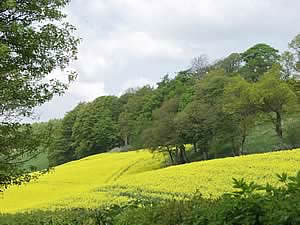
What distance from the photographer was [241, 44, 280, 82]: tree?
249 ft

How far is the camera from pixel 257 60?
78.0m

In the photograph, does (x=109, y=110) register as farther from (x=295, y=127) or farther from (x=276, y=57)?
(x=295, y=127)

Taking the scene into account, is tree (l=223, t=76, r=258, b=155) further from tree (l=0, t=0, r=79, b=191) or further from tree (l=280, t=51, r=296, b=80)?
tree (l=0, t=0, r=79, b=191)

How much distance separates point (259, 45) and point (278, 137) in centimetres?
3294

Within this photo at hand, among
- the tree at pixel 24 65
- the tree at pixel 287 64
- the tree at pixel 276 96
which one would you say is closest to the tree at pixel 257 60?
the tree at pixel 287 64

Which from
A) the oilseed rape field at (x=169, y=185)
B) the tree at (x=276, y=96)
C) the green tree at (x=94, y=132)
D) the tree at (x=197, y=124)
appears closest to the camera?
the oilseed rape field at (x=169, y=185)

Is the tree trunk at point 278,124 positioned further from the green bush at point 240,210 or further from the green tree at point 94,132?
the green bush at point 240,210

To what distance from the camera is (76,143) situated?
86438 mm

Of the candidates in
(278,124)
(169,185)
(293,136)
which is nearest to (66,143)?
(278,124)

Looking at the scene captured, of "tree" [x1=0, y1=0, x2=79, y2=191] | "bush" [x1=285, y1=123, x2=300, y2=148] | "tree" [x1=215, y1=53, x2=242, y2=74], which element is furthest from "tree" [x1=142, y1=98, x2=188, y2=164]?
"tree" [x1=0, y1=0, x2=79, y2=191]

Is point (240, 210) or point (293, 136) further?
point (293, 136)

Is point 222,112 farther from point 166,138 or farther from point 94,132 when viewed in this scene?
point 94,132

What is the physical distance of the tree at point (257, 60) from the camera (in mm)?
76000

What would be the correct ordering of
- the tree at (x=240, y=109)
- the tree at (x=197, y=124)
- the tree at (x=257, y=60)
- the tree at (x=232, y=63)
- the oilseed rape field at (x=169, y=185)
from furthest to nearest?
the tree at (x=232, y=63)
the tree at (x=257, y=60)
the tree at (x=197, y=124)
the tree at (x=240, y=109)
the oilseed rape field at (x=169, y=185)
